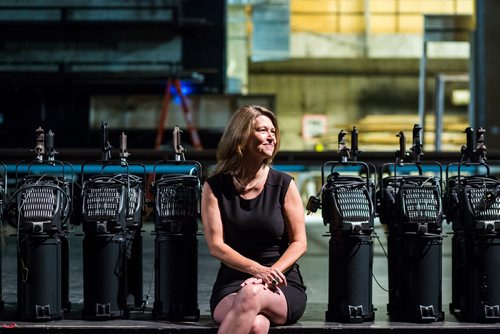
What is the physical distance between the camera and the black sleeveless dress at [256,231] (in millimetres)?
5520

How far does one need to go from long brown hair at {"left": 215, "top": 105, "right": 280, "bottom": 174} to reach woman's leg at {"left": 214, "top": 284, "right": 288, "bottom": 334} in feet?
2.54

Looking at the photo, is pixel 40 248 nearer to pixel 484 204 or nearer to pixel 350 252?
pixel 350 252

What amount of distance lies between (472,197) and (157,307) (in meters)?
1.95

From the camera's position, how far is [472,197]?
19.1 ft

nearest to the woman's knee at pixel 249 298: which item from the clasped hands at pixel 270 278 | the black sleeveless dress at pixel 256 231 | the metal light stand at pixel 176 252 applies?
the clasped hands at pixel 270 278

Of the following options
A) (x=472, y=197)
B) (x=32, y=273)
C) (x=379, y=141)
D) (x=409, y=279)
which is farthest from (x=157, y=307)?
(x=379, y=141)

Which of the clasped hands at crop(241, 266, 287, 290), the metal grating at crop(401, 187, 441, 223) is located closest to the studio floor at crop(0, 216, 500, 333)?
the metal grating at crop(401, 187, 441, 223)

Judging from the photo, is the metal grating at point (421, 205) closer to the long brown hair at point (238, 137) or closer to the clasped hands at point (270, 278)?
the long brown hair at point (238, 137)

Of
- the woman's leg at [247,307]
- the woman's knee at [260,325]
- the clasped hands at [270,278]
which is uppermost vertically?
the clasped hands at [270,278]

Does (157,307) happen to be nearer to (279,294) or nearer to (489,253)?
(279,294)

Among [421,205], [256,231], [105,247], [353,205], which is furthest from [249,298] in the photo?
[421,205]

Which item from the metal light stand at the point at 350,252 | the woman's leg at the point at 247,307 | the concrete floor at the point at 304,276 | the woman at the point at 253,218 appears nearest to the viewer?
the woman's leg at the point at 247,307

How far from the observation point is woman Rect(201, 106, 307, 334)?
5418mm

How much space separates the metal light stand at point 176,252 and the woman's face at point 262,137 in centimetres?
55
